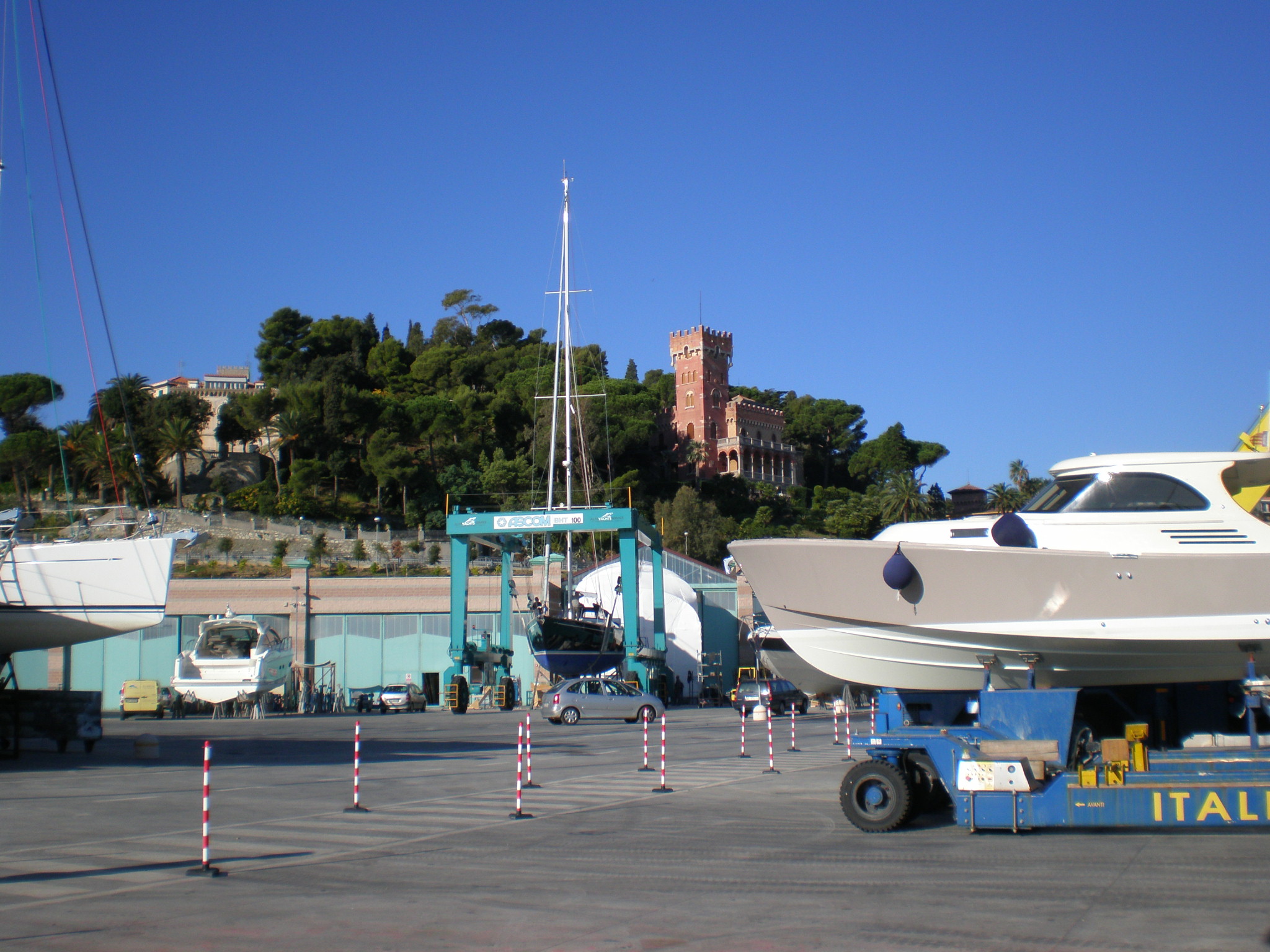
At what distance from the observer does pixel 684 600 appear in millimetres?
52094

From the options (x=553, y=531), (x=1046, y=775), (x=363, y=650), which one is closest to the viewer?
(x=1046, y=775)

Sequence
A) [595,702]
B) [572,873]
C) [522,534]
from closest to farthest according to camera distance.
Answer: [572,873]
[595,702]
[522,534]

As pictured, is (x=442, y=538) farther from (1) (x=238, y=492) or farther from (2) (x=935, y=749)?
(2) (x=935, y=749)

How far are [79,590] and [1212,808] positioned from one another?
17670 mm

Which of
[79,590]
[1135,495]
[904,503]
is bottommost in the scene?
[79,590]

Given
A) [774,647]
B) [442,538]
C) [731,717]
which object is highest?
[442,538]

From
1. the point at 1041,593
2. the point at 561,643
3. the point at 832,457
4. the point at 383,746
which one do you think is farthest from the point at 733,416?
the point at 1041,593

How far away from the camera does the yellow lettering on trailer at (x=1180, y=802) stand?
28.5 feet

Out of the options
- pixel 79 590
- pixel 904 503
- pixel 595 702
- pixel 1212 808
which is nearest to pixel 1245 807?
pixel 1212 808

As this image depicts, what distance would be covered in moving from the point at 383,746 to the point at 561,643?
19372 mm

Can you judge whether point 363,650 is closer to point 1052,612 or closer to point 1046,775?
point 1052,612

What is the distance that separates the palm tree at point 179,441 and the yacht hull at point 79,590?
5708cm

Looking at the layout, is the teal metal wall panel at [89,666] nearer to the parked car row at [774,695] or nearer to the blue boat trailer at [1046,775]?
the parked car row at [774,695]

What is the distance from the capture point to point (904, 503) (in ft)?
250
